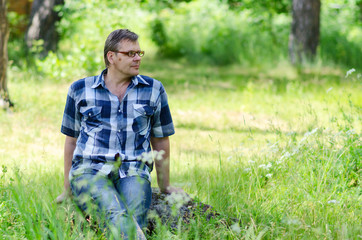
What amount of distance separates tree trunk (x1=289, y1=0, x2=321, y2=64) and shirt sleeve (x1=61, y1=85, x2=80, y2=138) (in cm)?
812

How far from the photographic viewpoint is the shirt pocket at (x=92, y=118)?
10.6 ft

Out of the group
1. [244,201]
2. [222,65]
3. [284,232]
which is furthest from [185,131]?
[222,65]

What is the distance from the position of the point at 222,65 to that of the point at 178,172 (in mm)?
9038

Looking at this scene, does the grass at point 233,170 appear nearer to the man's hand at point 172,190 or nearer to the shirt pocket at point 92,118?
the man's hand at point 172,190

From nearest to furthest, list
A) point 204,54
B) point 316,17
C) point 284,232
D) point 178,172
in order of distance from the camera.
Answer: point 284,232, point 178,172, point 316,17, point 204,54

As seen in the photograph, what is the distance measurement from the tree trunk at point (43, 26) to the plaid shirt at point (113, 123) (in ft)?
24.1

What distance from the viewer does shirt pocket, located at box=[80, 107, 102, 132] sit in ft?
10.6

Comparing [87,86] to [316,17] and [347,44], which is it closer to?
[316,17]

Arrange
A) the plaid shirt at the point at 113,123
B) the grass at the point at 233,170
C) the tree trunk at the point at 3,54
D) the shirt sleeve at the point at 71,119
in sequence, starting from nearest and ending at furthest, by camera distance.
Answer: the grass at the point at 233,170
the plaid shirt at the point at 113,123
the shirt sleeve at the point at 71,119
the tree trunk at the point at 3,54

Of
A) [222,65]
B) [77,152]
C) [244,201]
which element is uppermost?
[77,152]

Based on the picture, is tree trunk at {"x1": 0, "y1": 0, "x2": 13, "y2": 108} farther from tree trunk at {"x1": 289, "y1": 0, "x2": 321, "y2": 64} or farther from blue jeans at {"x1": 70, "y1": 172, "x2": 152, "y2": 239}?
tree trunk at {"x1": 289, "y1": 0, "x2": 321, "y2": 64}

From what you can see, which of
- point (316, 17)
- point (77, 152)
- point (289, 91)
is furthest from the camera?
point (316, 17)

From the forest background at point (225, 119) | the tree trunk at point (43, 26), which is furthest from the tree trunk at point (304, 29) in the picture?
the tree trunk at point (43, 26)

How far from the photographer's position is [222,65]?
1318 centimetres
